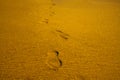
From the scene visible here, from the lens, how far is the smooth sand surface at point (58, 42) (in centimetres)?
174

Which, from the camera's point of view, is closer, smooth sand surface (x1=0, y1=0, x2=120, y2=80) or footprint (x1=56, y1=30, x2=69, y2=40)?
smooth sand surface (x1=0, y1=0, x2=120, y2=80)

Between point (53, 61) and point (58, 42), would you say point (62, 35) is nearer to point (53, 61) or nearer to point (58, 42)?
point (58, 42)

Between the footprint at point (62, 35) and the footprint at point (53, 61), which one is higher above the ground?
the footprint at point (53, 61)

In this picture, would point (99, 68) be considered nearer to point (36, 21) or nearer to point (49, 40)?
point (49, 40)

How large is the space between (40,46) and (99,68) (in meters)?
0.69

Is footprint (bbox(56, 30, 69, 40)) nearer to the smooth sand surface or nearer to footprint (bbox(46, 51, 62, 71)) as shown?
the smooth sand surface

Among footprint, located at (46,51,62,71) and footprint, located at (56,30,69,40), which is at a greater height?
footprint, located at (46,51,62,71)

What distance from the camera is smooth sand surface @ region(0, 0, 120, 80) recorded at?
5.72ft

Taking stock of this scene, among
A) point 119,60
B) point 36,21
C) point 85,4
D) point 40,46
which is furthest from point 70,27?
point 85,4

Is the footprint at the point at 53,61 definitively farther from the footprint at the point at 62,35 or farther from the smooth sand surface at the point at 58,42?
the footprint at the point at 62,35

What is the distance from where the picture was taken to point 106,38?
7.95 ft

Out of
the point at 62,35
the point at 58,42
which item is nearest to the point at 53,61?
the point at 58,42

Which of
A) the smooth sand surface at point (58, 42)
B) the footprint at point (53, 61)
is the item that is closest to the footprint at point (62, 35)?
the smooth sand surface at point (58, 42)

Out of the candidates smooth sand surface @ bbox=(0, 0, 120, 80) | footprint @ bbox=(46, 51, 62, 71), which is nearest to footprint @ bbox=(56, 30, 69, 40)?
smooth sand surface @ bbox=(0, 0, 120, 80)
